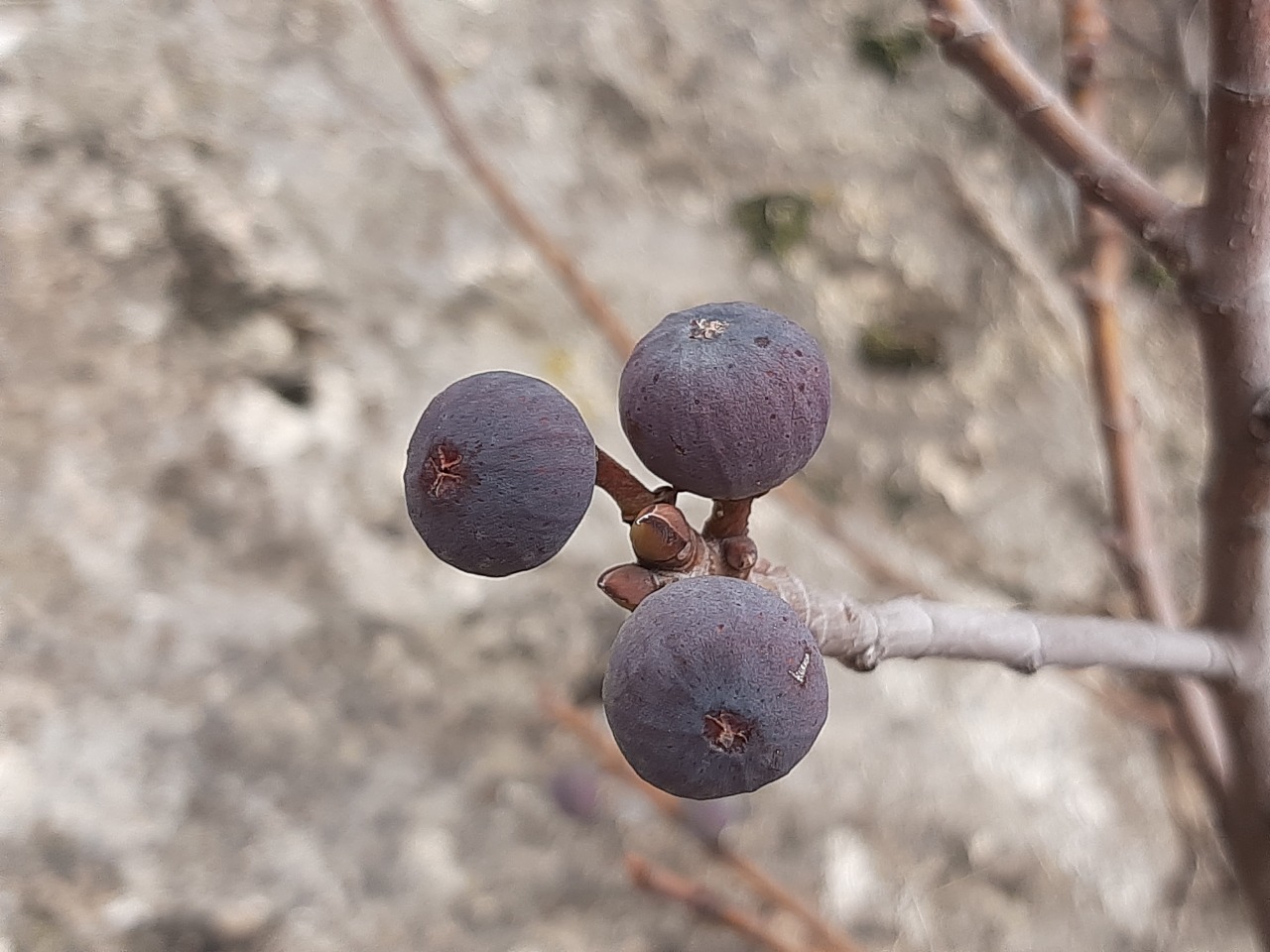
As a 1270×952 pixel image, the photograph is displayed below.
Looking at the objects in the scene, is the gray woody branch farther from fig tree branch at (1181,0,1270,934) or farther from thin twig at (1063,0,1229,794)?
thin twig at (1063,0,1229,794)

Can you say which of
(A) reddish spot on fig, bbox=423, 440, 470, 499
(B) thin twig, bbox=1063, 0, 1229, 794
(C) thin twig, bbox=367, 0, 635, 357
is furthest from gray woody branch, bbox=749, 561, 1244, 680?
(C) thin twig, bbox=367, 0, 635, 357

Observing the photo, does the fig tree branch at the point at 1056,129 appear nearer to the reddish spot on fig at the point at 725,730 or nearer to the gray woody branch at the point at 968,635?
the gray woody branch at the point at 968,635

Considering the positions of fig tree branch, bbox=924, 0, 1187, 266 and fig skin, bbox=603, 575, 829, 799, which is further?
fig tree branch, bbox=924, 0, 1187, 266

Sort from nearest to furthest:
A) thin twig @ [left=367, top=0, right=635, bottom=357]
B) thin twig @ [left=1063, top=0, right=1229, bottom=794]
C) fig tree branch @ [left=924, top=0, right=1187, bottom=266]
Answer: fig tree branch @ [left=924, top=0, right=1187, bottom=266]
thin twig @ [left=1063, top=0, right=1229, bottom=794]
thin twig @ [left=367, top=0, right=635, bottom=357]

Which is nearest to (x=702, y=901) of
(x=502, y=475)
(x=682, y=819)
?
(x=682, y=819)

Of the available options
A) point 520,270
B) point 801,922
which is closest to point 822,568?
point 801,922

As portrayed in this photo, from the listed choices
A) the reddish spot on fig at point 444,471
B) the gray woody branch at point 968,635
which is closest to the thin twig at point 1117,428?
the gray woody branch at point 968,635

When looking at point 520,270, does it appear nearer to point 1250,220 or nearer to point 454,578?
point 454,578
